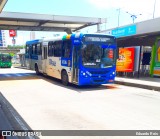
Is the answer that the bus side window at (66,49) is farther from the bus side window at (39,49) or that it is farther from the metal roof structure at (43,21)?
the metal roof structure at (43,21)

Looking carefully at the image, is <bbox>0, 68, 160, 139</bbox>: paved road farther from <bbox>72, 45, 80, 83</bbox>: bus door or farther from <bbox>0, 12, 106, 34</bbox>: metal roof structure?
<bbox>0, 12, 106, 34</bbox>: metal roof structure

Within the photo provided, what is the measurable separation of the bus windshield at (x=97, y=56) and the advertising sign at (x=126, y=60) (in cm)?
612

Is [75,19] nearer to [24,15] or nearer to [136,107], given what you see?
[24,15]

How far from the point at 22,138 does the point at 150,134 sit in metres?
3.08

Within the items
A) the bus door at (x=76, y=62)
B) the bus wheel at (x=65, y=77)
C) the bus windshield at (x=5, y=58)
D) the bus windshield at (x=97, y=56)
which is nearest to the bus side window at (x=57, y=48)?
the bus wheel at (x=65, y=77)

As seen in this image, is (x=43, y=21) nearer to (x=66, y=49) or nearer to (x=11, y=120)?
(x=66, y=49)

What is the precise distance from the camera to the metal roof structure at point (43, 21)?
2172cm

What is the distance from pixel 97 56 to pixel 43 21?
1300 cm

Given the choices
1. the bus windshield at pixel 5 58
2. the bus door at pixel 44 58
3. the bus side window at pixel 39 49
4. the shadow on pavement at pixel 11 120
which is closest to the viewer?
the shadow on pavement at pixel 11 120

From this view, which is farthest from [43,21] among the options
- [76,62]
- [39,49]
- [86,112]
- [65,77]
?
[86,112]

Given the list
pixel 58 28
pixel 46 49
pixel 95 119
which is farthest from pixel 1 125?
pixel 58 28

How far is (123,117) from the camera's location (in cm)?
713

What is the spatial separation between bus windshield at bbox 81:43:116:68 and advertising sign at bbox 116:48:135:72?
20.1 ft

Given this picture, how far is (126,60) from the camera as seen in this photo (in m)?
19.5
